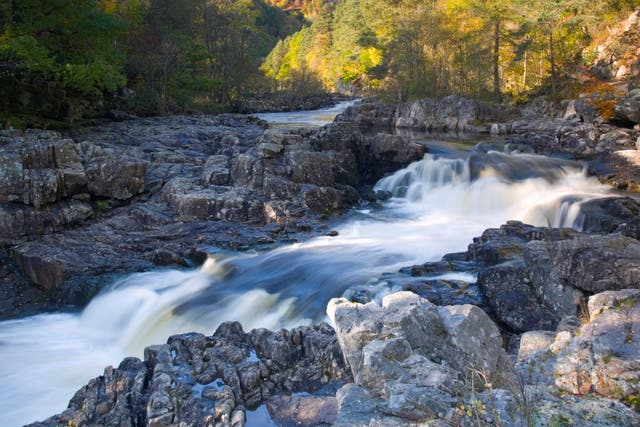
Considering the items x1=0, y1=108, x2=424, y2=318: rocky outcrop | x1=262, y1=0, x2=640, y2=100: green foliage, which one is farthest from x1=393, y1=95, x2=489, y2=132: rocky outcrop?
x1=0, y1=108, x2=424, y2=318: rocky outcrop

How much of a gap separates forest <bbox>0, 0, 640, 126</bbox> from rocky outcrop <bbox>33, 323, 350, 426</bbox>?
15371mm

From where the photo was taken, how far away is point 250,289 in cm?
1123

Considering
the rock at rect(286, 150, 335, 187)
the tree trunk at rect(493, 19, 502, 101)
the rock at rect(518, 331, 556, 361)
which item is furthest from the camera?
the tree trunk at rect(493, 19, 502, 101)

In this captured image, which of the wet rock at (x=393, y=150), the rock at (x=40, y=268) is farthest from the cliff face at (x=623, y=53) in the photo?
the rock at (x=40, y=268)

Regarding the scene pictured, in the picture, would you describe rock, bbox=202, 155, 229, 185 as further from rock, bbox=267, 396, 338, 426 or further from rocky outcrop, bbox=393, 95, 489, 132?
rocky outcrop, bbox=393, 95, 489, 132

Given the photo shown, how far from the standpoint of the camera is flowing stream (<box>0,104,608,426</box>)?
8.73m

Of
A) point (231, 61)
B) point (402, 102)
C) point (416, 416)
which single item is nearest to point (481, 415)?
point (416, 416)

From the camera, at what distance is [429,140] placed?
91.5 ft

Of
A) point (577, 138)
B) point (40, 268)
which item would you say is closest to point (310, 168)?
point (40, 268)

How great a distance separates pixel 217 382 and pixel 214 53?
1657 inches

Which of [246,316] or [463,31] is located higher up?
[463,31]

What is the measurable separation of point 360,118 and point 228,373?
32441mm

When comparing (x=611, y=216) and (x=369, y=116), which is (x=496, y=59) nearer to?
(x=369, y=116)

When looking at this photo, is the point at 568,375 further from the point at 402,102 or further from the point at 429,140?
the point at 402,102
